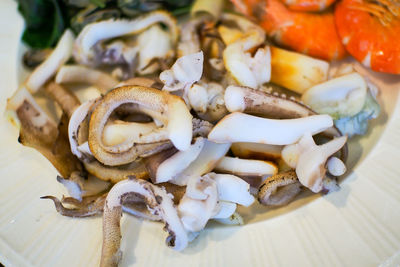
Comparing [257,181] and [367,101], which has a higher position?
[367,101]

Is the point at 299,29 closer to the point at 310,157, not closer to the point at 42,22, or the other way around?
the point at 310,157

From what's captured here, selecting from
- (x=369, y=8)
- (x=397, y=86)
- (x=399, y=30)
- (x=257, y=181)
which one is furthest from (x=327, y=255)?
(x=369, y=8)

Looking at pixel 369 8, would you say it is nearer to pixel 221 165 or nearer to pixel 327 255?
pixel 221 165

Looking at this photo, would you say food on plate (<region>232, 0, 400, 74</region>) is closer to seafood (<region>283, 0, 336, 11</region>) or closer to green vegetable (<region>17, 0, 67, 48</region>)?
seafood (<region>283, 0, 336, 11</region>)

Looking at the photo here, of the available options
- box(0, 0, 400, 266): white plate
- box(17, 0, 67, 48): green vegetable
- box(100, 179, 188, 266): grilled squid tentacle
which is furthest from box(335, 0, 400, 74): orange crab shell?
box(17, 0, 67, 48): green vegetable

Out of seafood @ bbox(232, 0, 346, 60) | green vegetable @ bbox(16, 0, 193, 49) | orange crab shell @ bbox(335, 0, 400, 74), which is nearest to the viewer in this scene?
orange crab shell @ bbox(335, 0, 400, 74)

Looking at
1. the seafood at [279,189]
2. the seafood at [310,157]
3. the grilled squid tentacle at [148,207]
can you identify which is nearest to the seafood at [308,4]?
the seafood at [310,157]

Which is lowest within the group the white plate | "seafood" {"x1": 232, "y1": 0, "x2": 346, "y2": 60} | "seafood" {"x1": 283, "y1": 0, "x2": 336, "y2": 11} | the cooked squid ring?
the white plate
